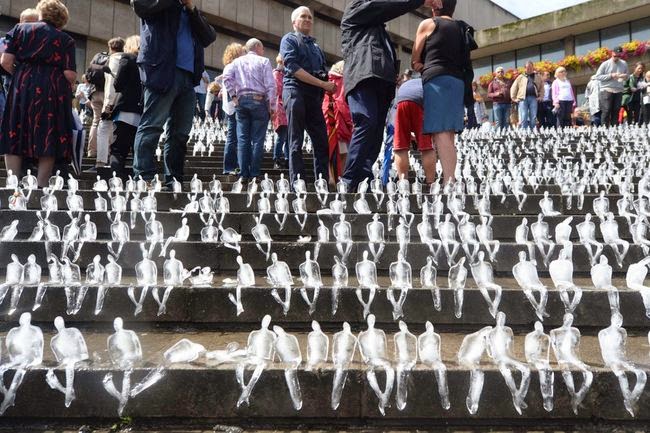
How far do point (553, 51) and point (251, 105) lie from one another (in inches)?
1048

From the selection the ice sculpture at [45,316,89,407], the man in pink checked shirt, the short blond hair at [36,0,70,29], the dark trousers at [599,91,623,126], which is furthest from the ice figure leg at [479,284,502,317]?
the dark trousers at [599,91,623,126]

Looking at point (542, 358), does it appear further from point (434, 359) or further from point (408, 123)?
point (408, 123)

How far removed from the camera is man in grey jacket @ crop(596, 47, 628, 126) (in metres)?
11.0

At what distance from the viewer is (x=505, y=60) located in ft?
94.8

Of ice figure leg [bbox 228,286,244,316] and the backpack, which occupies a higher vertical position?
the backpack

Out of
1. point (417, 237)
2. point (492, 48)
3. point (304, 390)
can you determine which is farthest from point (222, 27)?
point (304, 390)

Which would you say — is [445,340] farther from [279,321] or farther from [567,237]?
[567,237]

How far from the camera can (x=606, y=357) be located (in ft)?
6.36

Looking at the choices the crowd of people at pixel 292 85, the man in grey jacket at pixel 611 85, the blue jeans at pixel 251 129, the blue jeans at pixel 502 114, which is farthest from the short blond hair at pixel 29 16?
the man in grey jacket at pixel 611 85

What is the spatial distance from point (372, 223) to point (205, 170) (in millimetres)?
3469

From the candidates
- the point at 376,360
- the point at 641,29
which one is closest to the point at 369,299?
the point at 376,360

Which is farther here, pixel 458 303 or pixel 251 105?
pixel 251 105

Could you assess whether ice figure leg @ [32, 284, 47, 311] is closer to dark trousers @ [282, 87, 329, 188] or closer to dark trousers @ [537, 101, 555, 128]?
dark trousers @ [282, 87, 329, 188]

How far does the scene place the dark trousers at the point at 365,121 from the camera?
4.18 metres
